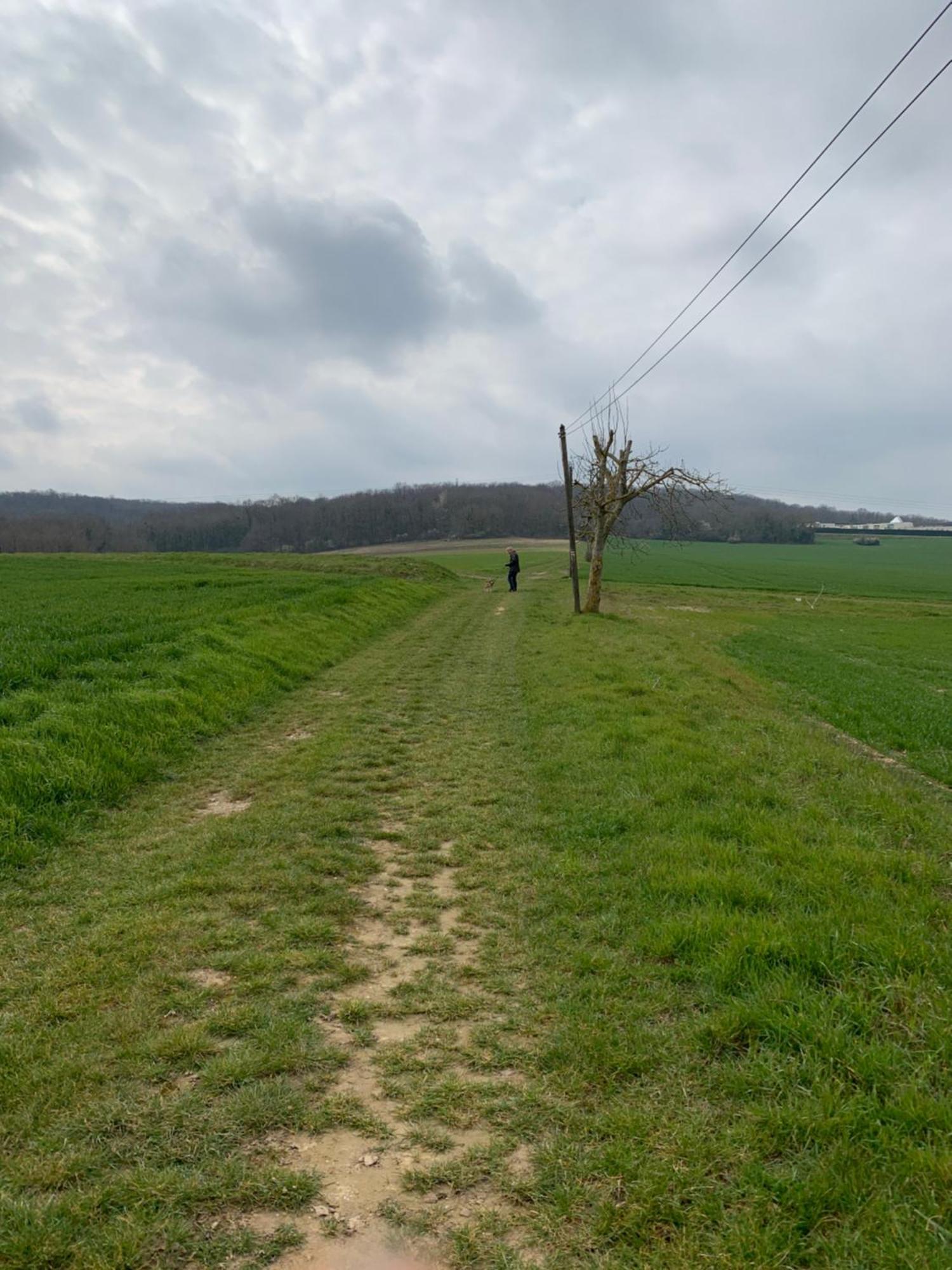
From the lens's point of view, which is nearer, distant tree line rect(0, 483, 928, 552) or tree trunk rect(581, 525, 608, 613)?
tree trunk rect(581, 525, 608, 613)

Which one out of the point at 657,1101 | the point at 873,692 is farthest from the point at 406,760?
the point at 873,692

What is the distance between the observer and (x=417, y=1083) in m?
3.23

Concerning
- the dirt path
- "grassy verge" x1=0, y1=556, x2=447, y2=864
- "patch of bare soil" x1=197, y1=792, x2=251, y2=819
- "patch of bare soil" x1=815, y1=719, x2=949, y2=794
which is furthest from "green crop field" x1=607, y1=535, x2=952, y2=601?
the dirt path

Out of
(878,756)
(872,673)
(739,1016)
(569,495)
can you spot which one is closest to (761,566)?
(569,495)

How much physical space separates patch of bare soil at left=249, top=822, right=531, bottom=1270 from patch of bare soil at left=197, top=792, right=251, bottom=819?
9.45ft

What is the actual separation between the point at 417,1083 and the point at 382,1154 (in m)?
0.43

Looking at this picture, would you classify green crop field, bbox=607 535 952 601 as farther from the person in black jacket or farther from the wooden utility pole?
the person in black jacket

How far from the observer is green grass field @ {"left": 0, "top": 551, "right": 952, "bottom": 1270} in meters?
2.51

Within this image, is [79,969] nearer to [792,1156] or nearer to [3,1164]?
[3,1164]

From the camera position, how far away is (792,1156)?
271 cm

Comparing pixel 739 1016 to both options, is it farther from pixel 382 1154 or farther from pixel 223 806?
pixel 223 806

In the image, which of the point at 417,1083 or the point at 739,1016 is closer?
the point at 417,1083

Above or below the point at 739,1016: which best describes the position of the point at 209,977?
below

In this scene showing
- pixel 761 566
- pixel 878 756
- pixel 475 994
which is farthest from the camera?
pixel 761 566
